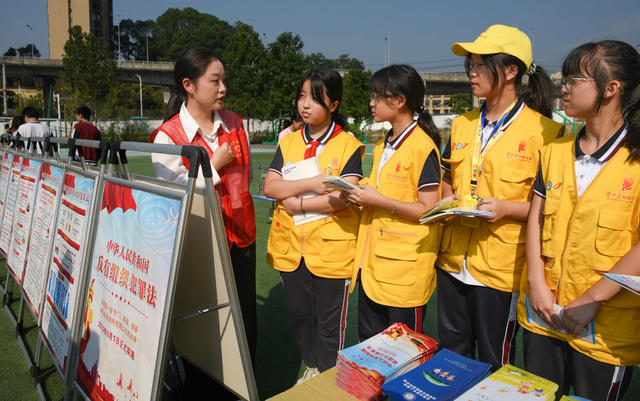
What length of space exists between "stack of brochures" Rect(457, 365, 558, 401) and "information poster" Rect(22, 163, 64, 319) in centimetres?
246

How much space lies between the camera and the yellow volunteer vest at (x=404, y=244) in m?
2.22

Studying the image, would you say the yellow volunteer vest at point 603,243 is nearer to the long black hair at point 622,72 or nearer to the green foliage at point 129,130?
the long black hair at point 622,72

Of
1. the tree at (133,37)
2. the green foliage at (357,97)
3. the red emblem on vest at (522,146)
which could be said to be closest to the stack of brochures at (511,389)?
the red emblem on vest at (522,146)

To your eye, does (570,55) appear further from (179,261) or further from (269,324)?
(269,324)

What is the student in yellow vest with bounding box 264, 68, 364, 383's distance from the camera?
98.0 inches

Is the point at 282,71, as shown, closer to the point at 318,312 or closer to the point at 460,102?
the point at 460,102

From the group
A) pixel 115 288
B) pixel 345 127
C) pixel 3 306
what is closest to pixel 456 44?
pixel 345 127

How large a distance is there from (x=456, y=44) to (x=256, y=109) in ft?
85.3

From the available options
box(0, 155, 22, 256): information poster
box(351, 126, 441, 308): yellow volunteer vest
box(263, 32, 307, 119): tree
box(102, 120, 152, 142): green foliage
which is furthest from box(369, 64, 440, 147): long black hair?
box(102, 120, 152, 142): green foliage

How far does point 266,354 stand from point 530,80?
248cm

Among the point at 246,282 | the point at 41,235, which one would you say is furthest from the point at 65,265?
the point at 246,282

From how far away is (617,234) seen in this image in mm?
1575

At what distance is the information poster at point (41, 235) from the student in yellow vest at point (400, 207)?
1.91 m

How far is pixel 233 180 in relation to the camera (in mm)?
2363
